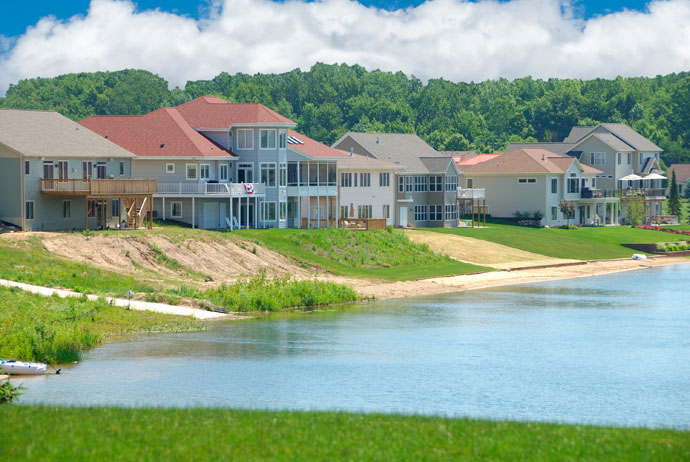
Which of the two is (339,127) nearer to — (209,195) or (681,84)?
(681,84)

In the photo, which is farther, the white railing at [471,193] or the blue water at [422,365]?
the white railing at [471,193]

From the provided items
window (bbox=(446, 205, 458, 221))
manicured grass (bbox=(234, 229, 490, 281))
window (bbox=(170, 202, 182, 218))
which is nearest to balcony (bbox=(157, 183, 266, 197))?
window (bbox=(170, 202, 182, 218))

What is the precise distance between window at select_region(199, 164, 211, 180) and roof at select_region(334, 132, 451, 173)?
2229 centimetres

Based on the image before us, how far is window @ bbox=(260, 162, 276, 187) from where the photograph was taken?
257 ft

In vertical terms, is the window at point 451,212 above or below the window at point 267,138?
below

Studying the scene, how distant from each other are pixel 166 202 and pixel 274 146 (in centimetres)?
959

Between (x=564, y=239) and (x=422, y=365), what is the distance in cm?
5907

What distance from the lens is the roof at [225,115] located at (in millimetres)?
78250

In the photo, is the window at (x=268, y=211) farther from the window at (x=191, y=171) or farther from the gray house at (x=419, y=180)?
the gray house at (x=419, y=180)

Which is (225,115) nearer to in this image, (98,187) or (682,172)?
(98,187)

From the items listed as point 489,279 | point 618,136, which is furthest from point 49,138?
point 618,136

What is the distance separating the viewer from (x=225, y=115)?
80.1 metres

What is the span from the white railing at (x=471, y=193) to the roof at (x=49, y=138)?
39.5 meters

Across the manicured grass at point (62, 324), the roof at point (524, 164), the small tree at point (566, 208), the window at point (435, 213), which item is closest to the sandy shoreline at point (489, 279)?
the window at point (435, 213)
